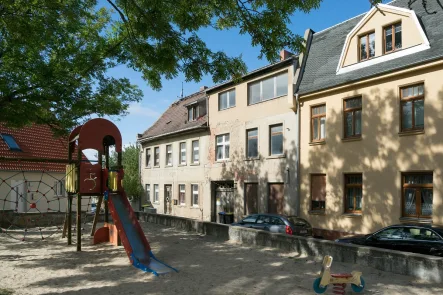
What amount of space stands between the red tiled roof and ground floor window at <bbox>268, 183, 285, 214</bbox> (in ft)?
46.2

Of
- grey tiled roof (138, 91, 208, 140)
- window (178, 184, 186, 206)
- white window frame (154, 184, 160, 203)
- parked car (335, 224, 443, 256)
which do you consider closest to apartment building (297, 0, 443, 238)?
parked car (335, 224, 443, 256)

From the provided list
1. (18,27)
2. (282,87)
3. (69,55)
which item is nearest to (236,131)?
(282,87)

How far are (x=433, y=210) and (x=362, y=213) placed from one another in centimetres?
300

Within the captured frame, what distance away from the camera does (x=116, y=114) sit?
1691cm

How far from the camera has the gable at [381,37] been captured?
52.0 ft

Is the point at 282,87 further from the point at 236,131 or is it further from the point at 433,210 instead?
the point at 433,210

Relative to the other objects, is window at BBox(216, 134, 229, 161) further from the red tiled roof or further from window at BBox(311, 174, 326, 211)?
the red tiled roof

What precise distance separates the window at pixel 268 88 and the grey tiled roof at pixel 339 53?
54.1 inches

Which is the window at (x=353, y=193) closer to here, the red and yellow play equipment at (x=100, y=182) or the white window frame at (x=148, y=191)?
the red and yellow play equipment at (x=100, y=182)

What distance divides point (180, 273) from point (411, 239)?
6.56 metres

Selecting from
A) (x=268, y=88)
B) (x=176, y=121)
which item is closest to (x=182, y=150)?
(x=176, y=121)

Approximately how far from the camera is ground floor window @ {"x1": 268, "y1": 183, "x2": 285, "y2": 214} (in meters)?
21.1

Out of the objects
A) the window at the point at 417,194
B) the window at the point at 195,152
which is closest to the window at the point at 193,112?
the window at the point at 195,152

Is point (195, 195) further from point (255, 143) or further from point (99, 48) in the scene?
point (99, 48)
